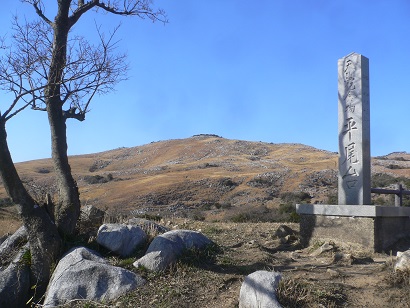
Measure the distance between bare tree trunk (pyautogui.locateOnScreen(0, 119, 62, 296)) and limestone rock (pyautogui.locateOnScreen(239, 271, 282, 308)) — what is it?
325cm

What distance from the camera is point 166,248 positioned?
7586 mm

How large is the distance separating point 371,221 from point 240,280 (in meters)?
3.10

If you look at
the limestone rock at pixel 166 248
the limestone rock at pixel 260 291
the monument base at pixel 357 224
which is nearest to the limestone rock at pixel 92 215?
the limestone rock at pixel 166 248

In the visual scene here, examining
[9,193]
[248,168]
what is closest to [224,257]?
[9,193]

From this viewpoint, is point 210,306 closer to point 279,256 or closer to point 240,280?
point 240,280

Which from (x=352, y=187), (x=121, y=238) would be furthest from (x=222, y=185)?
(x=121, y=238)

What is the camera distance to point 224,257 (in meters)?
8.09

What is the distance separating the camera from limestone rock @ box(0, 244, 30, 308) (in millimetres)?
7594

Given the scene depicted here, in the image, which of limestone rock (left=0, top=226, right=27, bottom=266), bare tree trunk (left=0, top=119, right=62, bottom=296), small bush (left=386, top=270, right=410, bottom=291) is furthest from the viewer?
limestone rock (left=0, top=226, right=27, bottom=266)

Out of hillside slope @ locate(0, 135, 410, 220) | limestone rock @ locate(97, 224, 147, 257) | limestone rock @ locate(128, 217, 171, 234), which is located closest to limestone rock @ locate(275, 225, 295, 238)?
limestone rock @ locate(128, 217, 171, 234)

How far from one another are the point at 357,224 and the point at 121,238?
157 inches

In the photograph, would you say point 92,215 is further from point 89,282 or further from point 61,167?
point 89,282

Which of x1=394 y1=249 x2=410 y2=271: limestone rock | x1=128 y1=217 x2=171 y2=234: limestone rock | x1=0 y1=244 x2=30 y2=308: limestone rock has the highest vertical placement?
x1=128 y1=217 x2=171 y2=234: limestone rock

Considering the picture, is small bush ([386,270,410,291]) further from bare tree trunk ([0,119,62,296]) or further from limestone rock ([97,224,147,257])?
bare tree trunk ([0,119,62,296])
